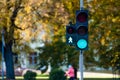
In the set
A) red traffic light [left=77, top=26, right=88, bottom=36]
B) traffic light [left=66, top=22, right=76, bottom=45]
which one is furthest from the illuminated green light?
traffic light [left=66, top=22, right=76, bottom=45]

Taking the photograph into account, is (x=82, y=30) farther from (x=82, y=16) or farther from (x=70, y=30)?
(x=70, y=30)

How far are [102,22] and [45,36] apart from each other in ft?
19.2

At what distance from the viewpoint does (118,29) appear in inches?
1133

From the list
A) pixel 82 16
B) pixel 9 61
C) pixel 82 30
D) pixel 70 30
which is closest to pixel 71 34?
pixel 70 30

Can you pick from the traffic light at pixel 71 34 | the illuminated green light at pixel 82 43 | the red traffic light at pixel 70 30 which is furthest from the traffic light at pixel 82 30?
the red traffic light at pixel 70 30

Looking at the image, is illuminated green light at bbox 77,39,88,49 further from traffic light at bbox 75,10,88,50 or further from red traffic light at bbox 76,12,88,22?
red traffic light at bbox 76,12,88,22

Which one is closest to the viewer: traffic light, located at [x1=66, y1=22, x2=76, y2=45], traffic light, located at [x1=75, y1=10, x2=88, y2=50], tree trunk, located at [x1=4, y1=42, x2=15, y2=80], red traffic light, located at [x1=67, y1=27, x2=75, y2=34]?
traffic light, located at [x1=75, y1=10, x2=88, y2=50]

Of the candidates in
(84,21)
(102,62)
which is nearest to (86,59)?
(102,62)

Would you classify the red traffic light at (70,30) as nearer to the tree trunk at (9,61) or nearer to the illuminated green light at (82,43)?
the illuminated green light at (82,43)

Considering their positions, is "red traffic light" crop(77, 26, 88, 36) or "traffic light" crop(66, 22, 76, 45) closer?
"red traffic light" crop(77, 26, 88, 36)

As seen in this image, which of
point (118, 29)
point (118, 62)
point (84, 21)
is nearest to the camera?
point (84, 21)

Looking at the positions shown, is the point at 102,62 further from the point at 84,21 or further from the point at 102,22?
the point at 84,21

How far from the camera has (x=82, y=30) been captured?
609 inches

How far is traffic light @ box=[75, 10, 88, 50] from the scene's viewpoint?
1540 cm
